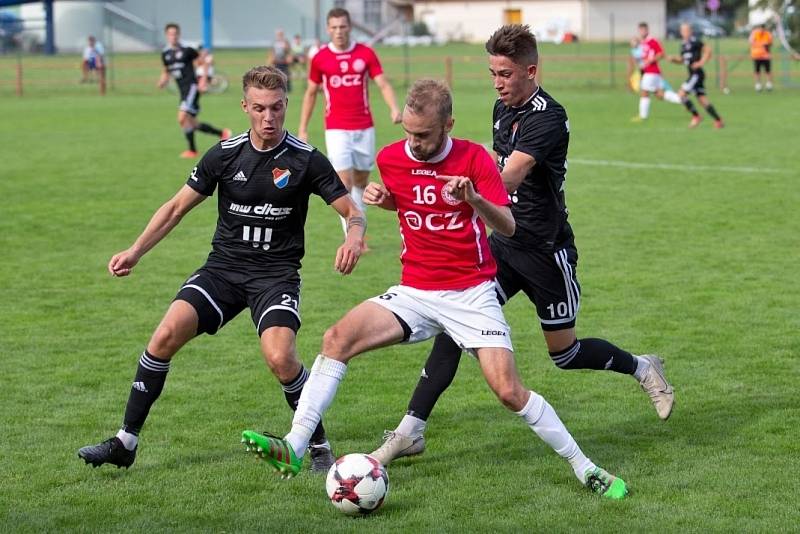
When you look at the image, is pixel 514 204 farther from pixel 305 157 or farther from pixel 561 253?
pixel 305 157

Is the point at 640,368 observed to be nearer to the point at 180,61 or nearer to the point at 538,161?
the point at 538,161

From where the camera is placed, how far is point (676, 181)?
1784cm

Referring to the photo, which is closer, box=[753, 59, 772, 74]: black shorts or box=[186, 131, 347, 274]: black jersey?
box=[186, 131, 347, 274]: black jersey

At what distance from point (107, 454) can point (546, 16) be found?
8082cm

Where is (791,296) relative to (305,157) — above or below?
below

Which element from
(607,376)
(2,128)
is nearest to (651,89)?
(2,128)

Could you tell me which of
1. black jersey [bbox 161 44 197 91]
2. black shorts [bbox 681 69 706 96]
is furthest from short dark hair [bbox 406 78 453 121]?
black shorts [bbox 681 69 706 96]

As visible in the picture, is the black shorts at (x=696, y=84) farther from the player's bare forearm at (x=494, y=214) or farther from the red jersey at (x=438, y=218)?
the player's bare forearm at (x=494, y=214)

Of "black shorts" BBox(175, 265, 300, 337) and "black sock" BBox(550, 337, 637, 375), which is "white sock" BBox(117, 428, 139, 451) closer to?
"black shorts" BBox(175, 265, 300, 337)

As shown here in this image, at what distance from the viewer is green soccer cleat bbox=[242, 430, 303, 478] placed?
532 centimetres

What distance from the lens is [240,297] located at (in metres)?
6.34

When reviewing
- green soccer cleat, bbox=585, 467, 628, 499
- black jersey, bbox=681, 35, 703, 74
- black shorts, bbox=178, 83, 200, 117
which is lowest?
green soccer cleat, bbox=585, 467, 628, 499

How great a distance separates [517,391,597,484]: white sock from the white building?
3101 inches

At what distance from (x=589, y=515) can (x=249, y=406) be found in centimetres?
266
